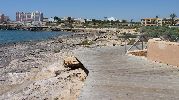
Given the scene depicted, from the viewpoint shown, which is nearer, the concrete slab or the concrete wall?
the concrete slab

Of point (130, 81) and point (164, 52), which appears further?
point (164, 52)

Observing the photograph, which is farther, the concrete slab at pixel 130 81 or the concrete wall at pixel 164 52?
the concrete wall at pixel 164 52

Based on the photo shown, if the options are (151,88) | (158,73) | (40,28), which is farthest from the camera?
(40,28)

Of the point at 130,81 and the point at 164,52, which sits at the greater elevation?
the point at 164,52

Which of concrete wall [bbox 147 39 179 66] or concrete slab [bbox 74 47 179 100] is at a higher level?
concrete wall [bbox 147 39 179 66]

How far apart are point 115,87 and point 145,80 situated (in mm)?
1514

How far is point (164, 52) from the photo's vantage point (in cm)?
1467

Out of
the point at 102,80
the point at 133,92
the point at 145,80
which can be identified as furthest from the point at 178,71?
the point at 133,92

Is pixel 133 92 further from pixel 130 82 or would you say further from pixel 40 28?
pixel 40 28

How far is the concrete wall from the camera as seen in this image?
13.9 m

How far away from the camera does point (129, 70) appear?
499 inches

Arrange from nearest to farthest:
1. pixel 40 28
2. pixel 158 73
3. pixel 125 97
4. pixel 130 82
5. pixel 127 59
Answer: pixel 125 97 → pixel 130 82 → pixel 158 73 → pixel 127 59 → pixel 40 28

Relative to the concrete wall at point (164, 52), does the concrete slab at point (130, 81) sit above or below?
below

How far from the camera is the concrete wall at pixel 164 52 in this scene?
1385 centimetres
